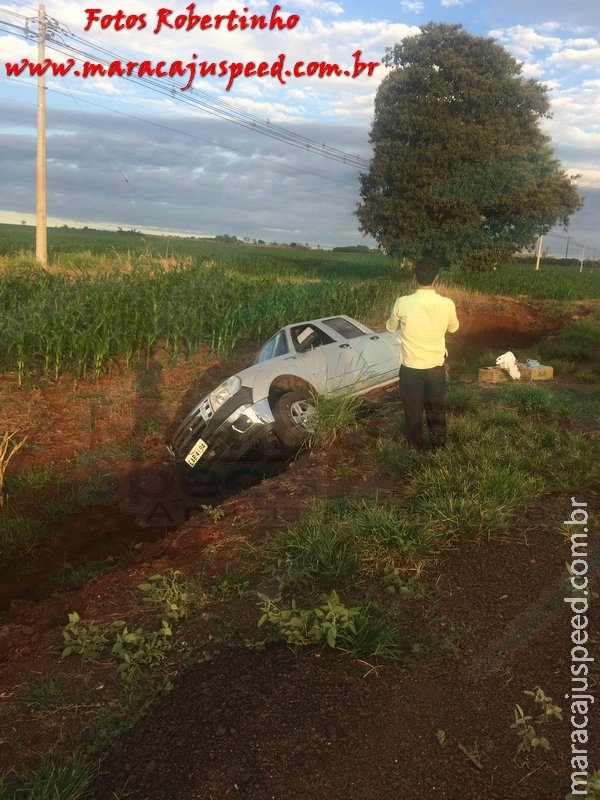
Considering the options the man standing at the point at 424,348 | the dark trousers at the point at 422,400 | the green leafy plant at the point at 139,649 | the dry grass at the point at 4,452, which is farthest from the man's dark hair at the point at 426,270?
the dry grass at the point at 4,452

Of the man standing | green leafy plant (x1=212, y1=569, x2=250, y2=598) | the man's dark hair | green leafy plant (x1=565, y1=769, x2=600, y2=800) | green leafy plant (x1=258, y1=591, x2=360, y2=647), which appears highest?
the man's dark hair

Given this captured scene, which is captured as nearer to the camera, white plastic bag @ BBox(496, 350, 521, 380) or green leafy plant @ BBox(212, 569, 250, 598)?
green leafy plant @ BBox(212, 569, 250, 598)

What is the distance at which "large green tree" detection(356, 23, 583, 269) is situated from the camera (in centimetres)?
2216

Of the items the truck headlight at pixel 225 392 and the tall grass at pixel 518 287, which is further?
the tall grass at pixel 518 287

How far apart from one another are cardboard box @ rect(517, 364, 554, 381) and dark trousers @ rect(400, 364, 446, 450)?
176 inches

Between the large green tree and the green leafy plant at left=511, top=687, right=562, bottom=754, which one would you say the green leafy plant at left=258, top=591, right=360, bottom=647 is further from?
the large green tree

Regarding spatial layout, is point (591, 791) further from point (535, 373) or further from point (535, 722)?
point (535, 373)

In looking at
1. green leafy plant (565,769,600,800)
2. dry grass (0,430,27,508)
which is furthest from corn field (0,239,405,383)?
green leafy plant (565,769,600,800)

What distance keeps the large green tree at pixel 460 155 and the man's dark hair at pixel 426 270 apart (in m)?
18.0

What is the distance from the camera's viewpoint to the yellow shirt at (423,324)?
551 cm

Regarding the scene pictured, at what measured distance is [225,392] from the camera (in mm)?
7254

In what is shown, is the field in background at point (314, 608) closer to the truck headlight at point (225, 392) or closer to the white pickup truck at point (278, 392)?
the white pickup truck at point (278, 392)

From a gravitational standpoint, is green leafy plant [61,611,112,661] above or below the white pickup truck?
below

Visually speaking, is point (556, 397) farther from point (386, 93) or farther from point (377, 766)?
point (386, 93)
